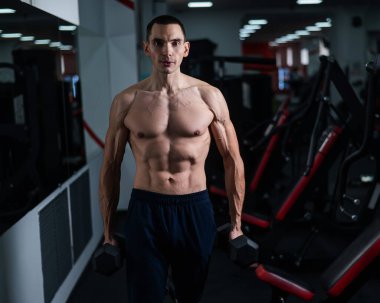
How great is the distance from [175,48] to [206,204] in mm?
614

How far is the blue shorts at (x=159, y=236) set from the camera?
2080mm

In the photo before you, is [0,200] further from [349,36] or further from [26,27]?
[349,36]

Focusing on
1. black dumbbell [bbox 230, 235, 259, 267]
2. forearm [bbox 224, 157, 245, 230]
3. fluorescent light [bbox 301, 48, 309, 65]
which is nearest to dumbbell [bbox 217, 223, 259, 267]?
black dumbbell [bbox 230, 235, 259, 267]

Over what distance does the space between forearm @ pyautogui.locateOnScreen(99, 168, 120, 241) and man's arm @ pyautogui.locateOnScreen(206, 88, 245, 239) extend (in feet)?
1.40

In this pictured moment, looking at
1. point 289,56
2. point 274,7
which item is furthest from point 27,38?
point 289,56

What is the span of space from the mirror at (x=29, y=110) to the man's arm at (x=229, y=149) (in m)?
0.87

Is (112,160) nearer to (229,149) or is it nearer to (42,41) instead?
(229,149)

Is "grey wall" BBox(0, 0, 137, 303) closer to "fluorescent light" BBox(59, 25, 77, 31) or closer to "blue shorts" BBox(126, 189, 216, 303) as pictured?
"fluorescent light" BBox(59, 25, 77, 31)

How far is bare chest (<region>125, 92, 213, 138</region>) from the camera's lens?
202 centimetres

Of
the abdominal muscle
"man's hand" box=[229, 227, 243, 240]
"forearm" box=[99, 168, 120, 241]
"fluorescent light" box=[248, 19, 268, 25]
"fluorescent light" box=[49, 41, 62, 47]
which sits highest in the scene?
"fluorescent light" box=[248, 19, 268, 25]

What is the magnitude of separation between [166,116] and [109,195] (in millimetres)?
405

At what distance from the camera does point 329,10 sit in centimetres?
1273

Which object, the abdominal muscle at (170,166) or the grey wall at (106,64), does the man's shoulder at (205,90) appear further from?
the grey wall at (106,64)

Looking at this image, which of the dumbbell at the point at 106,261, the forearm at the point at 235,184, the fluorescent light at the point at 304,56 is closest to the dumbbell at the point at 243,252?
the forearm at the point at 235,184
